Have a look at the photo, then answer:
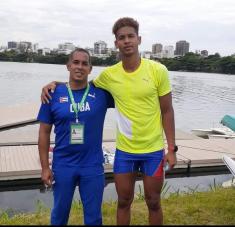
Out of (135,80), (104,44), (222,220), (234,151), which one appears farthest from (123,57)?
(104,44)

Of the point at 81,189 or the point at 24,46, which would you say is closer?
the point at 81,189

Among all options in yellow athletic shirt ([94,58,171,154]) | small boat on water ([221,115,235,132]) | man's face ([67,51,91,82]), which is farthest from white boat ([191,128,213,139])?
man's face ([67,51,91,82])

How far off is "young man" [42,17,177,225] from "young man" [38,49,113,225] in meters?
0.17

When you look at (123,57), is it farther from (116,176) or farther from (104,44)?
(104,44)

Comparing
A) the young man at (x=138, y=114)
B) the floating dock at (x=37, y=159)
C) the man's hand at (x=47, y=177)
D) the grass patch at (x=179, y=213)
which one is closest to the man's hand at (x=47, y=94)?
the young man at (x=138, y=114)

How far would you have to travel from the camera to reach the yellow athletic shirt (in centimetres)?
352

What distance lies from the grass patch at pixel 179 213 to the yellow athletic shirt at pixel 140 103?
1690mm

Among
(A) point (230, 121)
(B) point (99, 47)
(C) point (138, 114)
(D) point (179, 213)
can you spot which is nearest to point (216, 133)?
(A) point (230, 121)

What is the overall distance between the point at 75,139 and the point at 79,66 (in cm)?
66

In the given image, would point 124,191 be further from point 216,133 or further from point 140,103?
point 216,133

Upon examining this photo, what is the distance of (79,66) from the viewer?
353 cm

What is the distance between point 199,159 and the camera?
10453mm

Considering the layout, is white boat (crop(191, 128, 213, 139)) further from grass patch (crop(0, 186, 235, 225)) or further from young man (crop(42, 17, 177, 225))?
young man (crop(42, 17, 177, 225))

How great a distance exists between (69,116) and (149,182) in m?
0.96
